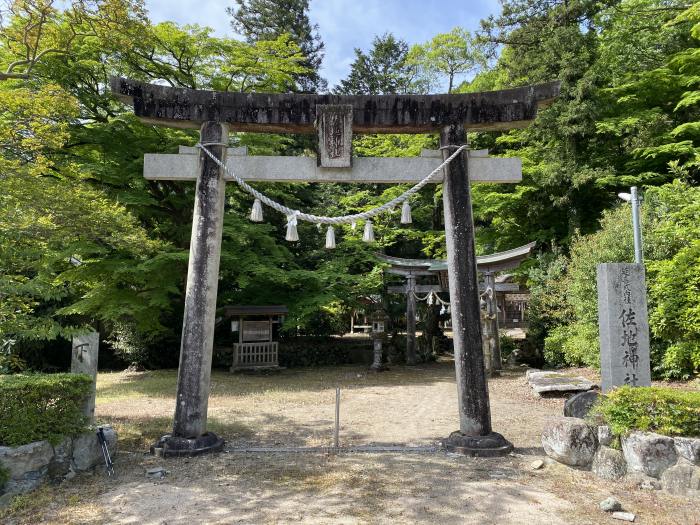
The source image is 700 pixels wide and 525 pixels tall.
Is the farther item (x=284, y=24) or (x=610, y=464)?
(x=284, y=24)

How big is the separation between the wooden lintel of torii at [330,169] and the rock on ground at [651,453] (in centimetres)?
361

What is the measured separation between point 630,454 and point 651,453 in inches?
9.1

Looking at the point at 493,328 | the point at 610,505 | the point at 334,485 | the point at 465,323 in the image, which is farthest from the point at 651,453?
the point at 493,328

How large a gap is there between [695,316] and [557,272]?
557 centimetres

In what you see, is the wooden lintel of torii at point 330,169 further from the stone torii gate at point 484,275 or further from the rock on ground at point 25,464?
the stone torii gate at point 484,275

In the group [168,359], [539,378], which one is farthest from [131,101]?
[168,359]

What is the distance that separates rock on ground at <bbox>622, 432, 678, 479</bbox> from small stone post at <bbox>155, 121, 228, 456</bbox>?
5174 mm

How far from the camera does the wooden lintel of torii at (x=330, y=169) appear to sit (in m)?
6.50

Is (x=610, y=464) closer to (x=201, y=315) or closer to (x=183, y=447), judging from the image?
(x=183, y=447)

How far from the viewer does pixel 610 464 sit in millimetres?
5207

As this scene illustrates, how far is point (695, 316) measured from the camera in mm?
9828

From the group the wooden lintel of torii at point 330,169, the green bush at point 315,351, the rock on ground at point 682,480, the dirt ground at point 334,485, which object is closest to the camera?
the dirt ground at point 334,485

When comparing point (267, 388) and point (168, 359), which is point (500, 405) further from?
point (168, 359)

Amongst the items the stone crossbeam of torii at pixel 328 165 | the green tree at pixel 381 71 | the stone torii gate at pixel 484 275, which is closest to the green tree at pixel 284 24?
the green tree at pixel 381 71
